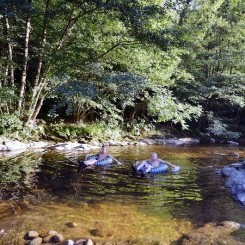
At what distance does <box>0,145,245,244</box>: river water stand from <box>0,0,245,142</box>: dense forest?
292 cm

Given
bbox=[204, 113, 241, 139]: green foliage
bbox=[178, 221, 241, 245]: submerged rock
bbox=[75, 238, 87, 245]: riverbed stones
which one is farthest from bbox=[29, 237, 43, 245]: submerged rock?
bbox=[204, 113, 241, 139]: green foliage

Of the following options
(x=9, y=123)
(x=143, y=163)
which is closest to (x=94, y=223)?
(x=143, y=163)

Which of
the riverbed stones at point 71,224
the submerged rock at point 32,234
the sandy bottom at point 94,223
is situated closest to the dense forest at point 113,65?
the sandy bottom at point 94,223

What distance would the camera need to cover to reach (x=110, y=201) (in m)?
7.11

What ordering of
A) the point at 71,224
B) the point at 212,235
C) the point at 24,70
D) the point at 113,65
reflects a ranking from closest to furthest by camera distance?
the point at 212,235 → the point at 71,224 → the point at 24,70 → the point at 113,65

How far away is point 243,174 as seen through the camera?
30.0ft

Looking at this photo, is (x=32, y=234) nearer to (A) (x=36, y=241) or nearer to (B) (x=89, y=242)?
(A) (x=36, y=241)

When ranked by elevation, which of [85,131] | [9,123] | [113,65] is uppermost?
[113,65]

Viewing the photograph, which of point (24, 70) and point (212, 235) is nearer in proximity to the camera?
point (212, 235)

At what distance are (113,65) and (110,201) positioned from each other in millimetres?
11507

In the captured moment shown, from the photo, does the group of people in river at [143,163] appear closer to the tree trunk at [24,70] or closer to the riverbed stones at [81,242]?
the tree trunk at [24,70]

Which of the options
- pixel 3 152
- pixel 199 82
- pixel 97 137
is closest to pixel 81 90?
pixel 3 152

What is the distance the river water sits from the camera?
5520 millimetres

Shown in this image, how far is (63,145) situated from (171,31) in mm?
7384
